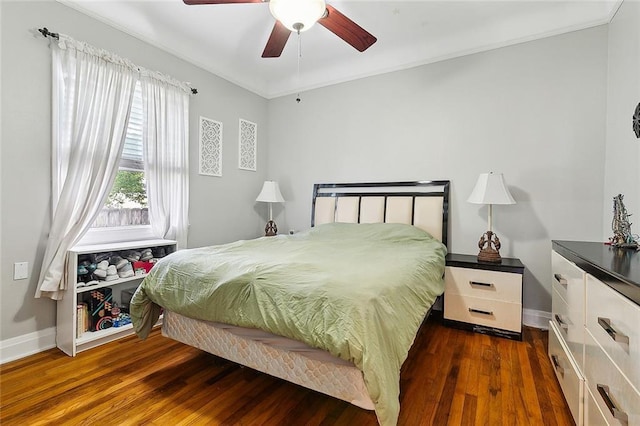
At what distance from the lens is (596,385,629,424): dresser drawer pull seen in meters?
0.96

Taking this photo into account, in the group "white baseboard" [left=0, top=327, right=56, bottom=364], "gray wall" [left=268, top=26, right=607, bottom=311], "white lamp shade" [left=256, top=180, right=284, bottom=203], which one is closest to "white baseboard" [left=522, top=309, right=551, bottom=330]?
"gray wall" [left=268, top=26, right=607, bottom=311]

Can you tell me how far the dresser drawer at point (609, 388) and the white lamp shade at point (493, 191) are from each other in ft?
4.73

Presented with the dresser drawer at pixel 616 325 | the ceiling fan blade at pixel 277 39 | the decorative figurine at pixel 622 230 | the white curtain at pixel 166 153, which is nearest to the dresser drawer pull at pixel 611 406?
the dresser drawer at pixel 616 325

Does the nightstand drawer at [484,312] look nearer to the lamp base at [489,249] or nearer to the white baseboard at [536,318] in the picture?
the lamp base at [489,249]

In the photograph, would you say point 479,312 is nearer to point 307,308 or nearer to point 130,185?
point 307,308

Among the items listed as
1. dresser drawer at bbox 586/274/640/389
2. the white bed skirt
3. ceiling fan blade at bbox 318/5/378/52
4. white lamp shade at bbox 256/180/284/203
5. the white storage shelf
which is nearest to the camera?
dresser drawer at bbox 586/274/640/389

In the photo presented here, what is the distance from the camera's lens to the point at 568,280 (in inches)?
66.2

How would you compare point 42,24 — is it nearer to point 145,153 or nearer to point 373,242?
point 145,153

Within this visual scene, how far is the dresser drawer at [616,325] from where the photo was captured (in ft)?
3.00

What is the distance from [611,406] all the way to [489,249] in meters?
1.78

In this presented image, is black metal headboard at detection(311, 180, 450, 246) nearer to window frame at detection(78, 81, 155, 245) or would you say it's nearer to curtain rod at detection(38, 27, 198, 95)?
window frame at detection(78, 81, 155, 245)

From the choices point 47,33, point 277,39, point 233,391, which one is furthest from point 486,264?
point 47,33

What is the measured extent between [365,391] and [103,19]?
3435mm

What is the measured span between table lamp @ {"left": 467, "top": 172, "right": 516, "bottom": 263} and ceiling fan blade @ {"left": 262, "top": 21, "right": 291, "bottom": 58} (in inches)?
81.1
